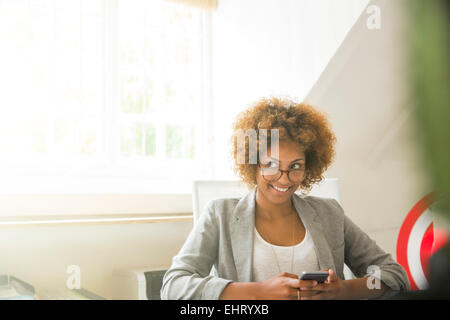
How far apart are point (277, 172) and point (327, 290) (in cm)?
33

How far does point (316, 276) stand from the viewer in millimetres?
779

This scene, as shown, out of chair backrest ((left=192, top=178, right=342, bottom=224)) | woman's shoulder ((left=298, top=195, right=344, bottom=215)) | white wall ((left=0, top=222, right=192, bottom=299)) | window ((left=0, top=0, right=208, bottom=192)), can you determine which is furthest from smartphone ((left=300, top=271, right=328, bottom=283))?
window ((left=0, top=0, right=208, bottom=192))

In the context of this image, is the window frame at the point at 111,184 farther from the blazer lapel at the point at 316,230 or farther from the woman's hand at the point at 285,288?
the woman's hand at the point at 285,288

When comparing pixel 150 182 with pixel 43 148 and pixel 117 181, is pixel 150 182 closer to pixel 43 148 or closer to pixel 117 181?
pixel 117 181

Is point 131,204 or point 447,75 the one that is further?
point 131,204

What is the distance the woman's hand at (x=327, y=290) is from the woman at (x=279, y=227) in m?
0.07

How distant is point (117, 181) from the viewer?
206 centimetres

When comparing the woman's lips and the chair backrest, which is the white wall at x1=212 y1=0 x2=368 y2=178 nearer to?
the chair backrest

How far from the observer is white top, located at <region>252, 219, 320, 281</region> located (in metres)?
1.01

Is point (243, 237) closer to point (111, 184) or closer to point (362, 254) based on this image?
point (362, 254)

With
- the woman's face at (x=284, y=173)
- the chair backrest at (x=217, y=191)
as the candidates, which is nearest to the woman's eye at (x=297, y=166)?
the woman's face at (x=284, y=173)
